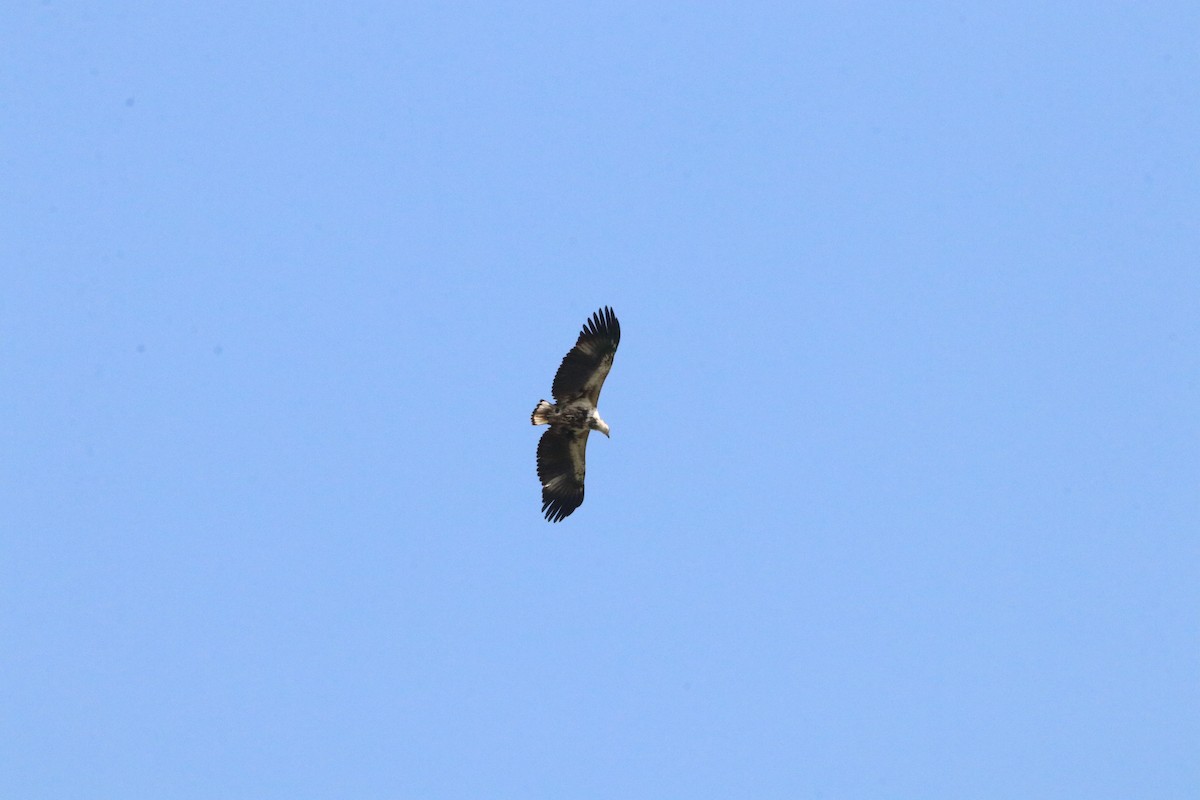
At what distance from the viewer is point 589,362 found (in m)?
36.9

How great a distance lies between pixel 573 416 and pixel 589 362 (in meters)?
1.23

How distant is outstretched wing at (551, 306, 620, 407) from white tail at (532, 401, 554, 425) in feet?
0.88

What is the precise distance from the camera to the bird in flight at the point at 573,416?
36750 mm

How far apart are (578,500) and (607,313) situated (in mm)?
4337

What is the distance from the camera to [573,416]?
1468 inches

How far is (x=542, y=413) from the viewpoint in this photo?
37.3 metres

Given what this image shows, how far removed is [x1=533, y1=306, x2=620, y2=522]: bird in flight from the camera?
121ft

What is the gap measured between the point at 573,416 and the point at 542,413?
650 millimetres

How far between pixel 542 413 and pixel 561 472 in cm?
160

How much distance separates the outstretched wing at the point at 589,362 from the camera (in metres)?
36.7

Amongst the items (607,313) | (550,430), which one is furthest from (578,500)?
(607,313)

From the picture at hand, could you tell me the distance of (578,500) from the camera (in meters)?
38.3

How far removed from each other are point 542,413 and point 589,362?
1.51 m

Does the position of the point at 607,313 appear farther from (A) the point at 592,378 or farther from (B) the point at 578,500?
(B) the point at 578,500
